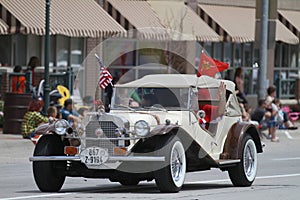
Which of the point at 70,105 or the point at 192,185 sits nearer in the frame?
the point at 192,185

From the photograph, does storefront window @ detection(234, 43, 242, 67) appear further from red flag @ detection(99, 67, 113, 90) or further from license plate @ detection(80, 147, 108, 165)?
license plate @ detection(80, 147, 108, 165)

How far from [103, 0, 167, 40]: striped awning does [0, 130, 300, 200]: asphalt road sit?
9802mm

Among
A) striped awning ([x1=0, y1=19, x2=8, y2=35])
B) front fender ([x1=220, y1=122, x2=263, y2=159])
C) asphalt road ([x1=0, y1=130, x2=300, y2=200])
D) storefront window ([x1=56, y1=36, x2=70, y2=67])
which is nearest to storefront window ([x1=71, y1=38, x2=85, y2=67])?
storefront window ([x1=56, y1=36, x2=70, y2=67])

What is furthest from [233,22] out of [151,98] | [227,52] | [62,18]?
[151,98]

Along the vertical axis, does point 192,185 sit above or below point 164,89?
below

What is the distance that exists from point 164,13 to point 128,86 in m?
17.9

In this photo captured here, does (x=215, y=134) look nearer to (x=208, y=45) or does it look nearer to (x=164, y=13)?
(x=164, y=13)

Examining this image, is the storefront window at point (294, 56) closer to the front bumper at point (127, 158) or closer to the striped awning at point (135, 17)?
the striped awning at point (135, 17)

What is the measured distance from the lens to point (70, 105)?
75.5ft

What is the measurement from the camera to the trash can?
24031 millimetres

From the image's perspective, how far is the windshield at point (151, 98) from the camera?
13727 mm

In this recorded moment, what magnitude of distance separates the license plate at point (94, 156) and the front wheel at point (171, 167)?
0.73 m

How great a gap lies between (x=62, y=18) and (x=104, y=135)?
1502 cm

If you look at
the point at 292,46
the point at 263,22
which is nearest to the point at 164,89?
the point at 263,22
